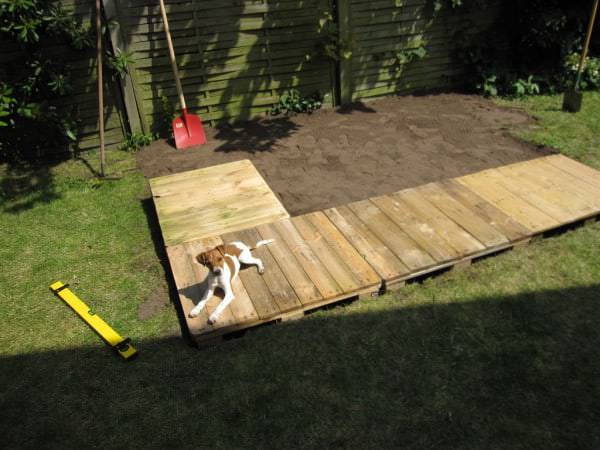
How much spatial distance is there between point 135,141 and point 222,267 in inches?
169

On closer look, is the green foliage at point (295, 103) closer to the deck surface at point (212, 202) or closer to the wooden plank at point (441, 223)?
the deck surface at point (212, 202)

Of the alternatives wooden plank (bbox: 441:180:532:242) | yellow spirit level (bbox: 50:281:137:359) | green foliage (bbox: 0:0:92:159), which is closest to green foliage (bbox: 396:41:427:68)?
wooden plank (bbox: 441:180:532:242)

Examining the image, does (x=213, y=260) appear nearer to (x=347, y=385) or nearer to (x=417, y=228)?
(x=347, y=385)

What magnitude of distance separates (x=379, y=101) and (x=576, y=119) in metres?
3.17

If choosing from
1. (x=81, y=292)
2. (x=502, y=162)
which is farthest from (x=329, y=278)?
(x=502, y=162)

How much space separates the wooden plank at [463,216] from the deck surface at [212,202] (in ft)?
5.55

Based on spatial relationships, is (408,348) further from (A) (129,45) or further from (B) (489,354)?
(A) (129,45)

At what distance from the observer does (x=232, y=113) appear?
310 inches

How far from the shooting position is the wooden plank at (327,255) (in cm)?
421

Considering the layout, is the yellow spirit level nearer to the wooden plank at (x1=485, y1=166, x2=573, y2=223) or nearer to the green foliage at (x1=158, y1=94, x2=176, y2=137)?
the green foliage at (x1=158, y1=94, x2=176, y2=137)

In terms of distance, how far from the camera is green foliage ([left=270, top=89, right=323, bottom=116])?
26.5 feet

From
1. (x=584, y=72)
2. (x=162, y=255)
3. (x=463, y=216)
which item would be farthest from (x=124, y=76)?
(x=584, y=72)

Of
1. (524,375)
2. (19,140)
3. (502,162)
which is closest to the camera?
(524,375)

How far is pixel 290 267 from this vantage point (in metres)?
4.45
